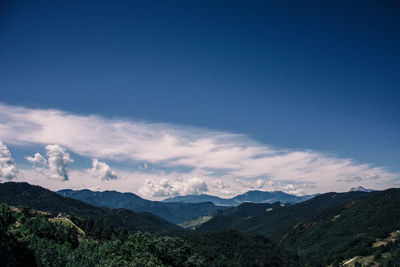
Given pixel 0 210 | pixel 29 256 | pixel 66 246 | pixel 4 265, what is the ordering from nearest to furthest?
pixel 4 265 < pixel 29 256 < pixel 66 246 < pixel 0 210

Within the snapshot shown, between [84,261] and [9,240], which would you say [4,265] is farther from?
[84,261]

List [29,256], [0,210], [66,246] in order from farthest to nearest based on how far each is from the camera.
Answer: [0,210]
[66,246]
[29,256]

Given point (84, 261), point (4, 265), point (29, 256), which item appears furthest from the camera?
point (29, 256)

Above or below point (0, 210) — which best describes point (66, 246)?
below

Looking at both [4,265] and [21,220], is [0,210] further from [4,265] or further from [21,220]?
[4,265]

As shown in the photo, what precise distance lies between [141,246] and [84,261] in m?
38.4

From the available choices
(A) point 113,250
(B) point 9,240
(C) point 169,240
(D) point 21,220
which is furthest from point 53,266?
(D) point 21,220

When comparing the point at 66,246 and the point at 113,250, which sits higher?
the point at 113,250

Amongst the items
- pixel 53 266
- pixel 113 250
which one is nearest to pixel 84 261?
pixel 53 266

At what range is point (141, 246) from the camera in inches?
4611

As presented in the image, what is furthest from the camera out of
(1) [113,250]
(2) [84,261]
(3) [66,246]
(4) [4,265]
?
(3) [66,246]

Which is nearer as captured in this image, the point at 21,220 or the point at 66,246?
the point at 66,246

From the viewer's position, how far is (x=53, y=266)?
138 metres

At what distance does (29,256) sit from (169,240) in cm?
7435
